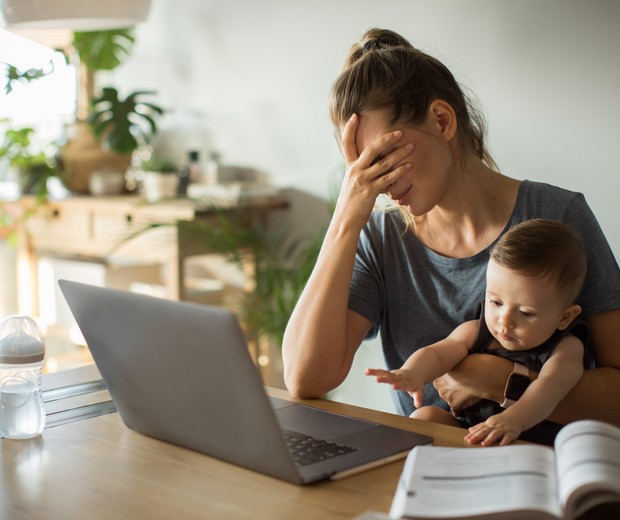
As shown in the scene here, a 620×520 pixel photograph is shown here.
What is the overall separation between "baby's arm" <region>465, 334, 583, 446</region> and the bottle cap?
0.63 meters

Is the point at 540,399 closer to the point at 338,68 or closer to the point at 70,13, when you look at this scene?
the point at 70,13

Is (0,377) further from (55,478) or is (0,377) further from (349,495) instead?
(349,495)

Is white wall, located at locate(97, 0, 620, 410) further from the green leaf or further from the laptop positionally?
the laptop

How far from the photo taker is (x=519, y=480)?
102 centimetres

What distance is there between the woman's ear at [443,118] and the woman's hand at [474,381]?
1.35ft

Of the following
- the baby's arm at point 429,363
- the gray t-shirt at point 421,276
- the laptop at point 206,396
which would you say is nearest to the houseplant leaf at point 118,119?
the gray t-shirt at point 421,276

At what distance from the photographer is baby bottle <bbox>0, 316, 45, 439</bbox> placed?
133 cm

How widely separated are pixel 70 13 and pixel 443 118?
80cm

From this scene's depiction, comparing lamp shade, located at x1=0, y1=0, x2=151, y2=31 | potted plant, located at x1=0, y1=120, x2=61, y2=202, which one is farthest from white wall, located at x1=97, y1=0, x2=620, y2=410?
lamp shade, located at x1=0, y1=0, x2=151, y2=31

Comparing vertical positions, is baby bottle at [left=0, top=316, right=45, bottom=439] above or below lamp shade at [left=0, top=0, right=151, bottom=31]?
below

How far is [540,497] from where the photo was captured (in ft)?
3.17

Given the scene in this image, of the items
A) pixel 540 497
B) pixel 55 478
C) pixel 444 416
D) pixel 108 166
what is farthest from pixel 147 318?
pixel 108 166

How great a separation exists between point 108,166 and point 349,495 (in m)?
3.23

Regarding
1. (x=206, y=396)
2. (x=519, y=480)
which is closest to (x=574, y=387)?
(x=519, y=480)
